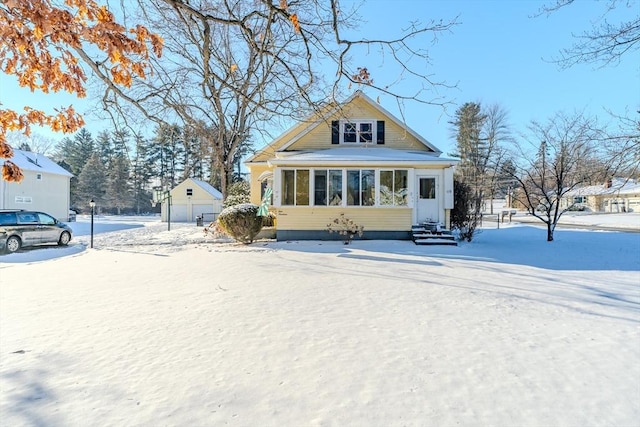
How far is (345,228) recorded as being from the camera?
14.0 meters

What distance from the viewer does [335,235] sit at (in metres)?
14.1

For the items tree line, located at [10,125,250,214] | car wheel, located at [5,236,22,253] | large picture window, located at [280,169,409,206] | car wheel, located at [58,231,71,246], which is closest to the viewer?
car wheel, located at [5,236,22,253]

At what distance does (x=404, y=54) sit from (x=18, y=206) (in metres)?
30.2

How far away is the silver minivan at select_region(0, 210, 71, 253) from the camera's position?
1277 cm

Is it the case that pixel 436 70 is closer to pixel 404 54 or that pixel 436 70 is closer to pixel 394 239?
pixel 404 54

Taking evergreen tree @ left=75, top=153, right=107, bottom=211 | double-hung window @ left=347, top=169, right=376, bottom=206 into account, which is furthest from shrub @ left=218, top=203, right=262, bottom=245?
evergreen tree @ left=75, top=153, right=107, bottom=211

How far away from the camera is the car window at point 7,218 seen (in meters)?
13.0

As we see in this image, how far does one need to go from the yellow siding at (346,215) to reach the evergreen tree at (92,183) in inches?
1679

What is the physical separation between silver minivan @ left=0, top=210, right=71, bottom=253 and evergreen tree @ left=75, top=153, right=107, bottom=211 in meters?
36.7

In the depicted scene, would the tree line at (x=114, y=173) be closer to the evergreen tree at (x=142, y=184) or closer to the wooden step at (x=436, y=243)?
the evergreen tree at (x=142, y=184)

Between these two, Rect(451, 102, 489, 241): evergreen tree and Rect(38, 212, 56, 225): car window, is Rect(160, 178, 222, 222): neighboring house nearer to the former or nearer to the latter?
Rect(38, 212, 56, 225): car window

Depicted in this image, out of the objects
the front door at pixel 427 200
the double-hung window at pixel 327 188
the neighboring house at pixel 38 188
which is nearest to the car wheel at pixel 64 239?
the double-hung window at pixel 327 188

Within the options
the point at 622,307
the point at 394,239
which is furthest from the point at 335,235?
the point at 622,307

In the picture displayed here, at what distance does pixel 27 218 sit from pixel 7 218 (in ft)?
2.05
